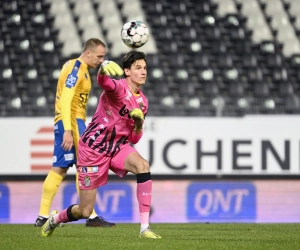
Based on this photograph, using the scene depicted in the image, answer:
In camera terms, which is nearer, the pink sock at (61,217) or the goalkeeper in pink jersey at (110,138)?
the goalkeeper in pink jersey at (110,138)

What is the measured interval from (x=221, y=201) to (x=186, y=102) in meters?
3.54

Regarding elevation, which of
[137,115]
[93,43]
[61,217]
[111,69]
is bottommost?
[61,217]

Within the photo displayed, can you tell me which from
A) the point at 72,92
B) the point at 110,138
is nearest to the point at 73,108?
the point at 72,92

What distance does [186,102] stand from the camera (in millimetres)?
12859

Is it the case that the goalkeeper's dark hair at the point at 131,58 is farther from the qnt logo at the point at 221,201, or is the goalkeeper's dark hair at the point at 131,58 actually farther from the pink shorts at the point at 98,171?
the qnt logo at the point at 221,201

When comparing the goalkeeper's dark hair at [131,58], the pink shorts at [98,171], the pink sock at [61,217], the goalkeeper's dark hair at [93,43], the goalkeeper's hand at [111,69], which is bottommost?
the pink sock at [61,217]

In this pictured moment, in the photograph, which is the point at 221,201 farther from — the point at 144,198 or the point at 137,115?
the point at 137,115

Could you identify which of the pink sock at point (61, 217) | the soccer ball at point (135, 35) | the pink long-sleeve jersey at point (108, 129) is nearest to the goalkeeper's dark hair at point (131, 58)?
the pink long-sleeve jersey at point (108, 129)

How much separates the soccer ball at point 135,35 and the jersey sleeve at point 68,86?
0.76 m

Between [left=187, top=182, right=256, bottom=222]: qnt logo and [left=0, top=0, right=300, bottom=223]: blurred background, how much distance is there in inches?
0.5

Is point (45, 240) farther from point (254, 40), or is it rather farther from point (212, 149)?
point (254, 40)

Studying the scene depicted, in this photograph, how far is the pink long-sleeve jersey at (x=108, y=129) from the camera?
16.8ft

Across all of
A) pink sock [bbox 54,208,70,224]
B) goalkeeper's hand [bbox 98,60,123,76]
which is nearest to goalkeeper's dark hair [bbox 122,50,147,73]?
goalkeeper's hand [bbox 98,60,123,76]

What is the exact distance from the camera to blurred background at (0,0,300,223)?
959 cm
